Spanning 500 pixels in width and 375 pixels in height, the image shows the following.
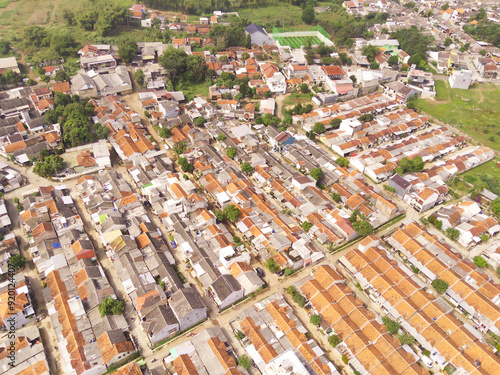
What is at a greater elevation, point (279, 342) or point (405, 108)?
point (405, 108)

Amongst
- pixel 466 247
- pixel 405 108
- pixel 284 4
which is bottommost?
pixel 466 247

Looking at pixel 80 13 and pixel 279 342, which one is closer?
pixel 279 342

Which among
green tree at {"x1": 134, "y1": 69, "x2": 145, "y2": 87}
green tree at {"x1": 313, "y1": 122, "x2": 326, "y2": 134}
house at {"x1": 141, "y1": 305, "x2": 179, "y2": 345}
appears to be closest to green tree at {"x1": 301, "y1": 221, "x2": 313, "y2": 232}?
house at {"x1": 141, "y1": 305, "x2": 179, "y2": 345}

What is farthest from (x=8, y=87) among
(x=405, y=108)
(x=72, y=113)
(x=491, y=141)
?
(x=491, y=141)

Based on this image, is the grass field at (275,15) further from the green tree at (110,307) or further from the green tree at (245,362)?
the green tree at (245,362)

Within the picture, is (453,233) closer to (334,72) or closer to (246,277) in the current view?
(246,277)

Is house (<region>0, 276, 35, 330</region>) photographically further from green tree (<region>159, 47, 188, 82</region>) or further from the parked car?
green tree (<region>159, 47, 188, 82</region>)

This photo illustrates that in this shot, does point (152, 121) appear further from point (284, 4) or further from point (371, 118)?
point (284, 4)
